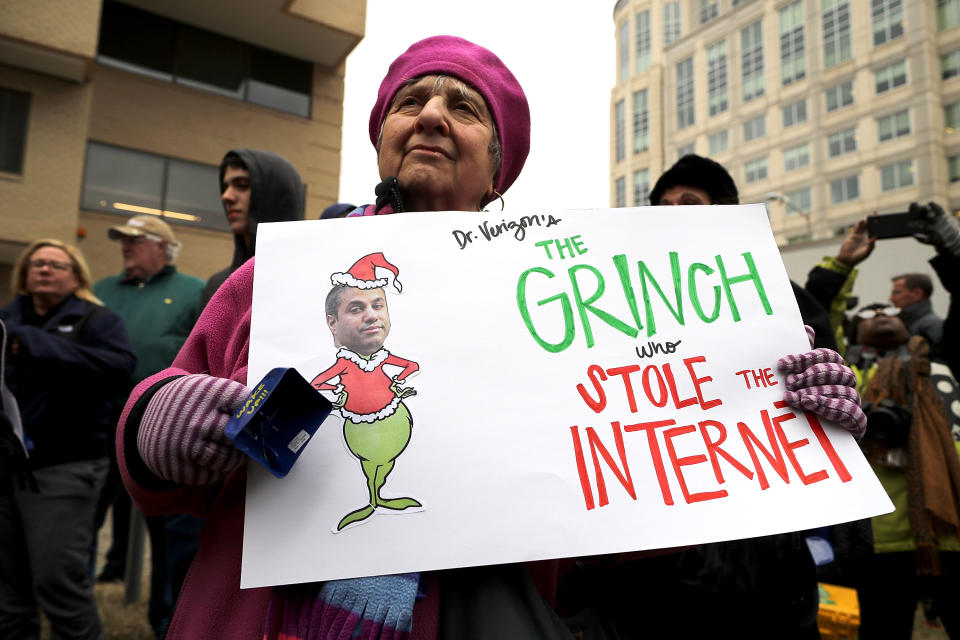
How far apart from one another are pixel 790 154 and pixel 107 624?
119 feet

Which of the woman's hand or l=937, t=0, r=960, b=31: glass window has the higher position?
l=937, t=0, r=960, b=31: glass window

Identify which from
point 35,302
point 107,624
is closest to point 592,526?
point 35,302

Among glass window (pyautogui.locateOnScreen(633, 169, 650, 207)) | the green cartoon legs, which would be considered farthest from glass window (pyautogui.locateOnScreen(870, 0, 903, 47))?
the green cartoon legs

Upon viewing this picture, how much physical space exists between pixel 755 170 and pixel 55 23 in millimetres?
33758

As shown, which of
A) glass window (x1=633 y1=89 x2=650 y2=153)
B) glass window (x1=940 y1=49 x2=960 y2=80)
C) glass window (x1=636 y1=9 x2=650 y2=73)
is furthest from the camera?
glass window (x1=636 y1=9 x2=650 y2=73)

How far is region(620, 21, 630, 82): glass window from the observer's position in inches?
1674

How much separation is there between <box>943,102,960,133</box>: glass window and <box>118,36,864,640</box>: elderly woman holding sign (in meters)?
33.5

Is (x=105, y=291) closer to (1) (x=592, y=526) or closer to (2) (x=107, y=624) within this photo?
(2) (x=107, y=624)

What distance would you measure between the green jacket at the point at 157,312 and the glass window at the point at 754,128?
3610 centimetres

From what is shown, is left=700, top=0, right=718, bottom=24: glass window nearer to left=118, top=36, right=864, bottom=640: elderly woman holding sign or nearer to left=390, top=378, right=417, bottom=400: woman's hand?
left=118, top=36, right=864, bottom=640: elderly woman holding sign

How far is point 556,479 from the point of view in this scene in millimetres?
873

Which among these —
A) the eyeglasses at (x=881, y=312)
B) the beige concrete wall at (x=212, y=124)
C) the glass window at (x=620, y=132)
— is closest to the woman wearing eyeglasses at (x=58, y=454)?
the eyeglasses at (x=881, y=312)

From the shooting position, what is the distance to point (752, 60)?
34406mm

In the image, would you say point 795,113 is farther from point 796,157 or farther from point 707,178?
point 707,178
